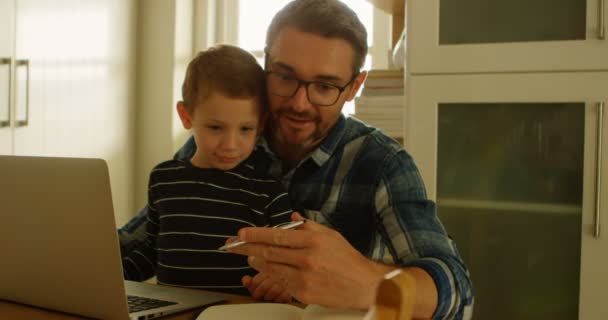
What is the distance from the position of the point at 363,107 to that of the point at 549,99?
601 millimetres

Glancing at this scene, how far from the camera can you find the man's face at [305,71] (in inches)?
45.0

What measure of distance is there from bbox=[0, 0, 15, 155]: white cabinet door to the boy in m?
1.29

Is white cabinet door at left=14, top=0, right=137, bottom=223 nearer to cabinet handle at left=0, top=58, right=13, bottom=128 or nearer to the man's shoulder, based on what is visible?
cabinet handle at left=0, top=58, right=13, bottom=128

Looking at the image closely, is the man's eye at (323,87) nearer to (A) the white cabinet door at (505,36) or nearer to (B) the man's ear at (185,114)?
(B) the man's ear at (185,114)

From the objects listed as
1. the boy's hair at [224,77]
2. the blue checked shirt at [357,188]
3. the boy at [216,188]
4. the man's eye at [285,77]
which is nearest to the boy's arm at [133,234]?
the blue checked shirt at [357,188]

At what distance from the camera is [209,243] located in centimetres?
102

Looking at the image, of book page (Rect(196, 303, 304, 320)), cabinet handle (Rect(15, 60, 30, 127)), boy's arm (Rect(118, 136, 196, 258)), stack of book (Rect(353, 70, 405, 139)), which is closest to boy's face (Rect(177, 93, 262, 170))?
boy's arm (Rect(118, 136, 196, 258))

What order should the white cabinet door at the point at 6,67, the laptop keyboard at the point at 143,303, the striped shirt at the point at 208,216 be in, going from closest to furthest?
the laptop keyboard at the point at 143,303
the striped shirt at the point at 208,216
the white cabinet door at the point at 6,67

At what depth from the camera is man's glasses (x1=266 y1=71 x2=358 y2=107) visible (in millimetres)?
1137

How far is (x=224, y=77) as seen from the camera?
1.04 metres

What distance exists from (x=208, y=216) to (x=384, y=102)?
1103mm

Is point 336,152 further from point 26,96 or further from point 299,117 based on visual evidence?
point 26,96

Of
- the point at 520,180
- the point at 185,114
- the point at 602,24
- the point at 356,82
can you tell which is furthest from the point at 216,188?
the point at 602,24

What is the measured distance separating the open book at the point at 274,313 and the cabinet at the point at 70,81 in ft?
5.47
